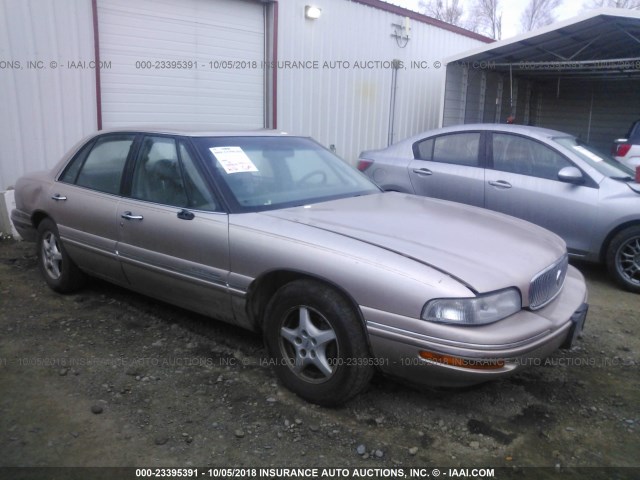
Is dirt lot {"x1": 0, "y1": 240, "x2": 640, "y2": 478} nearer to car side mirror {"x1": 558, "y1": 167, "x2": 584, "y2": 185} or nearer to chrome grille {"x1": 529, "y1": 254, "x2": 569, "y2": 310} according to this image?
chrome grille {"x1": 529, "y1": 254, "x2": 569, "y2": 310}

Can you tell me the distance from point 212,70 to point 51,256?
435cm

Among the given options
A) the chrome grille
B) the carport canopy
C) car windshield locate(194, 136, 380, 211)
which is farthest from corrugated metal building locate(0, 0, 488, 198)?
the chrome grille

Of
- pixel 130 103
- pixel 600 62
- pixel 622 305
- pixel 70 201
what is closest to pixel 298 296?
pixel 70 201

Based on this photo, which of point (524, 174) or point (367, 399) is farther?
point (524, 174)

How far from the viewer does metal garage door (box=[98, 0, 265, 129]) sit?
7.31m

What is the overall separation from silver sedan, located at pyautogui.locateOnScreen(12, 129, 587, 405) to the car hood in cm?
1

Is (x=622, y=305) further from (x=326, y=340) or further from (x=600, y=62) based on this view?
Answer: (x=600, y=62)

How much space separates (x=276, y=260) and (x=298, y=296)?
0.79ft

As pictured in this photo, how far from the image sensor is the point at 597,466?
8.84 ft

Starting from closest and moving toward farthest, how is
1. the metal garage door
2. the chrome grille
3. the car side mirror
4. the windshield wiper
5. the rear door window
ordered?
the chrome grille, the rear door window, the car side mirror, the windshield wiper, the metal garage door

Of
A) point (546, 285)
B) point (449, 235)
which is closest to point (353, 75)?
point (449, 235)

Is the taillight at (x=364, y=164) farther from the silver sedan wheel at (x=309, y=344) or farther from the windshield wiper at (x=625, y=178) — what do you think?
the silver sedan wheel at (x=309, y=344)

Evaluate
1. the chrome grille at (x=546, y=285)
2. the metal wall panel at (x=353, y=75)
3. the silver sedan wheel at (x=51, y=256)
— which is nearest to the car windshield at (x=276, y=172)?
the chrome grille at (x=546, y=285)

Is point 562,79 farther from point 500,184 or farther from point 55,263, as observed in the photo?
point 55,263
